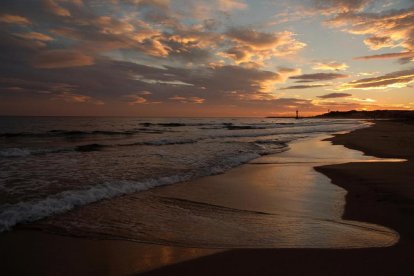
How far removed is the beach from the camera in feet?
13.1

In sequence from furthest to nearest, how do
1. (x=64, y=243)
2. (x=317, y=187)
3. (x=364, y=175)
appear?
(x=364, y=175), (x=317, y=187), (x=64, y=243)

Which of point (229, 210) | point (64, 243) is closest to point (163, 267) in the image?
point (64, 243)

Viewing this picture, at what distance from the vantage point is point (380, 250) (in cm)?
449

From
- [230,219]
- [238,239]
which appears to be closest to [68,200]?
[230,219]

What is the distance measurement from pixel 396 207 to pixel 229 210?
3413 millimetres

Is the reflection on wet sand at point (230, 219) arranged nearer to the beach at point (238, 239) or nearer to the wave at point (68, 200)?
the beach at point (238, 239)

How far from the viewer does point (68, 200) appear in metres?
6.88

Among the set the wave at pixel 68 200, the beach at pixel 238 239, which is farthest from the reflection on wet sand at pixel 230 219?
the wave at pixel 68 200

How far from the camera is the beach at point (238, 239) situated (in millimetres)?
4008

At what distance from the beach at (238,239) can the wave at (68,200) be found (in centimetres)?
31

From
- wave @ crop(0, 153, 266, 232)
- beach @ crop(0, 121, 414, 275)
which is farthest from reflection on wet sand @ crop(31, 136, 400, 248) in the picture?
wave @ crop(0, 153, 266, 232)

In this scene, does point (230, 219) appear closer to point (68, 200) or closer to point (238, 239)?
point (238, 239)

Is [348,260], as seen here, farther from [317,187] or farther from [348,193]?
[317,187]

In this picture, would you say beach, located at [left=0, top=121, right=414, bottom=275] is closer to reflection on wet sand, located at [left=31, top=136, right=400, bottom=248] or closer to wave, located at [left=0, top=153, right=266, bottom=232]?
reflection on wet sand, located at [left=31, top=136, right=400, bottom=248]
